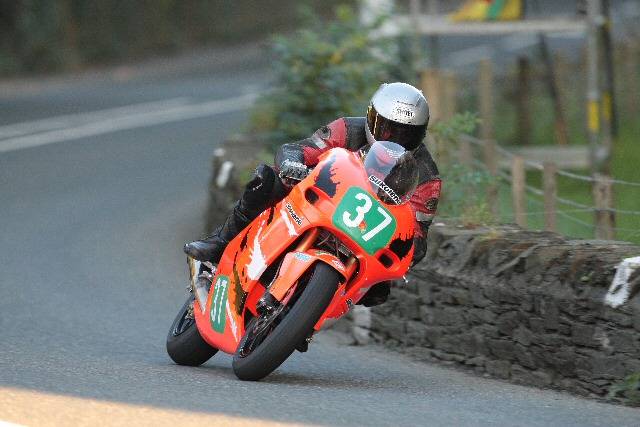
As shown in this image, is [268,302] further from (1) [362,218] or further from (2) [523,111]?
(2) [523,111]

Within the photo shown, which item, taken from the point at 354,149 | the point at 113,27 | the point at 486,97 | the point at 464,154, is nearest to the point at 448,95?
the point at 486,97

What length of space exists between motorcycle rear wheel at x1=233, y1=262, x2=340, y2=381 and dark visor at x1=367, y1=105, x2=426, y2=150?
0.96 m

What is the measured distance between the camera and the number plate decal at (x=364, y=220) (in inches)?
317

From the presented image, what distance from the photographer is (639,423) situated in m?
7.61

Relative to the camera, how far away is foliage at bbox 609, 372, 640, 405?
8102mm

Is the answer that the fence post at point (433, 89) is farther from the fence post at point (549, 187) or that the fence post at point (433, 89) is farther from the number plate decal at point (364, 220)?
the number plate decal at point (364, 220)

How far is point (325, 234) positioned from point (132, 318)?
367 centimetres

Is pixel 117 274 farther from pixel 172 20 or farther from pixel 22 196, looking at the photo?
pixel 172 20

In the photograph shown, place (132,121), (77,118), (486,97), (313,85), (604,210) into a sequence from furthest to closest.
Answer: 1. (132,121)
2. (77,118)
3. (486,97)
4. (313,85)
5. (604,210)

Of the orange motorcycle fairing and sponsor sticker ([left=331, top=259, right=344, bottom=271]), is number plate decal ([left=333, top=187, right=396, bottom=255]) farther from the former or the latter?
sponsor sticker ([left=331, top=259, right=344, bottom=271])

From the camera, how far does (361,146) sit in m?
8.88

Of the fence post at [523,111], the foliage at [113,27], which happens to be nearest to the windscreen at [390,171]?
the fence post at [523,111]

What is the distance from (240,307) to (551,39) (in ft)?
110

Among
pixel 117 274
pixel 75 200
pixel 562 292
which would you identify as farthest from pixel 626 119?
pixel 562 292
